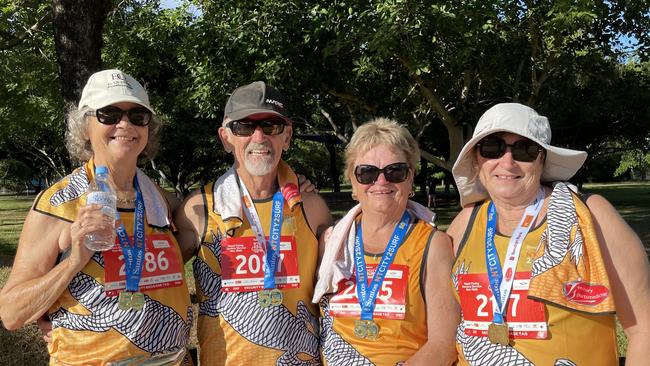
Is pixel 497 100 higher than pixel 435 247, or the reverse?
pixel 497 100

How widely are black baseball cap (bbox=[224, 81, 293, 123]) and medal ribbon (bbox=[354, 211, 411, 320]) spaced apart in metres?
0.95

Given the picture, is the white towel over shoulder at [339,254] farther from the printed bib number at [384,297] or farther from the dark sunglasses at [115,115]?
the dark sunglasses at [115,115]

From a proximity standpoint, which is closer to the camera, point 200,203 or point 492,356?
point 492,356

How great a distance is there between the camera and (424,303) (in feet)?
10.5

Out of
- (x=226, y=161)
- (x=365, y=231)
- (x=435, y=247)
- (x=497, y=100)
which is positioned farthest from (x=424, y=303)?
(x=226, y=161)

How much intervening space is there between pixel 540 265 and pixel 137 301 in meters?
2.02

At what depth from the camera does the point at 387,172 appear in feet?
10.8

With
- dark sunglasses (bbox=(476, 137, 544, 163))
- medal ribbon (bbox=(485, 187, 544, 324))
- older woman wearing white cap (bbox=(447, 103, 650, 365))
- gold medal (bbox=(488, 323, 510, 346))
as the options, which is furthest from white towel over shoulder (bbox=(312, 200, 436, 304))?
gold medal (bbox=(488, 323, 510, 346))

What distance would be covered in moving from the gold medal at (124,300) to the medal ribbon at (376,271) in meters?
1.22

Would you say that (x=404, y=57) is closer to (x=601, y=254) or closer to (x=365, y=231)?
(x=365, y=231)

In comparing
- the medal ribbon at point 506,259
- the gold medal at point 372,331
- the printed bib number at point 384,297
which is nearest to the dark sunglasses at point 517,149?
the medal ribbon at point 506,259

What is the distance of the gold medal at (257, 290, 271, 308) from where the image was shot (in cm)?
335

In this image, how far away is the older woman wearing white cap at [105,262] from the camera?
291cm

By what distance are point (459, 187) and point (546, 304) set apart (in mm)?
848
